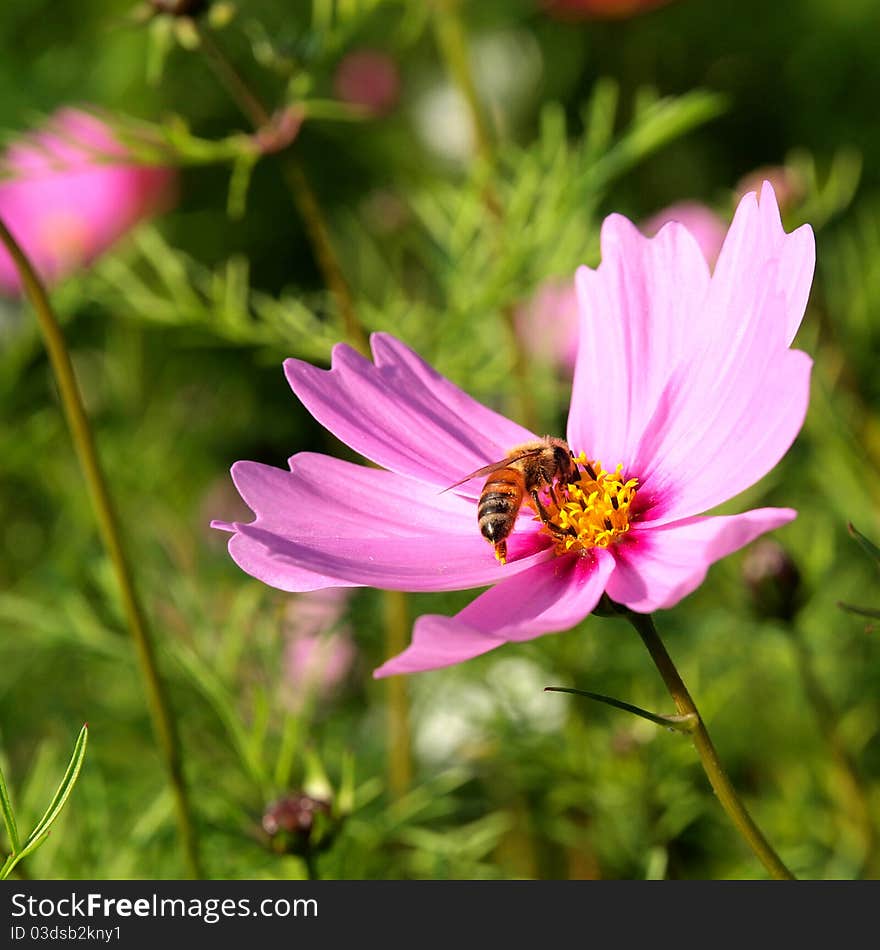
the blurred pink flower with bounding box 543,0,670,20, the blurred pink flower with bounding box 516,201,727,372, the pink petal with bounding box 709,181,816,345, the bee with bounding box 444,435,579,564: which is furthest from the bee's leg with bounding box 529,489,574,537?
the blurred pink flower with bounding box 543,0,670,20

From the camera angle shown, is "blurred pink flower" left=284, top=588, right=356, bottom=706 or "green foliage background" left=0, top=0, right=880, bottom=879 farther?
"blurred pink flower" left=284, top=588, right=356, bottom=706

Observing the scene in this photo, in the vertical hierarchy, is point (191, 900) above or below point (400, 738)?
below

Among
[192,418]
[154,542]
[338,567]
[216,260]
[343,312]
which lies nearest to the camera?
[338,567]

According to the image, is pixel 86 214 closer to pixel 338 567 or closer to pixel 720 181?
pixel 720 181

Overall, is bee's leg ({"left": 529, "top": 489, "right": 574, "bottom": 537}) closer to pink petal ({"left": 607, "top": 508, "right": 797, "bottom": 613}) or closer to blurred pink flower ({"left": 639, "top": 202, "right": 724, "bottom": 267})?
pink petal ({"left": 607, "top": 508, "right": 797, "bottom": 613})

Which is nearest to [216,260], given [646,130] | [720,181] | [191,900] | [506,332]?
[720,181]

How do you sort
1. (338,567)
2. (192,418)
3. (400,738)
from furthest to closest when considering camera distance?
(192,418) → (400,738) → (338,567)

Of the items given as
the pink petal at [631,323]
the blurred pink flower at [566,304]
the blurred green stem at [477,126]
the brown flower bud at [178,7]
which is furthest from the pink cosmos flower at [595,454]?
the blurred pink flower at [566,304]
